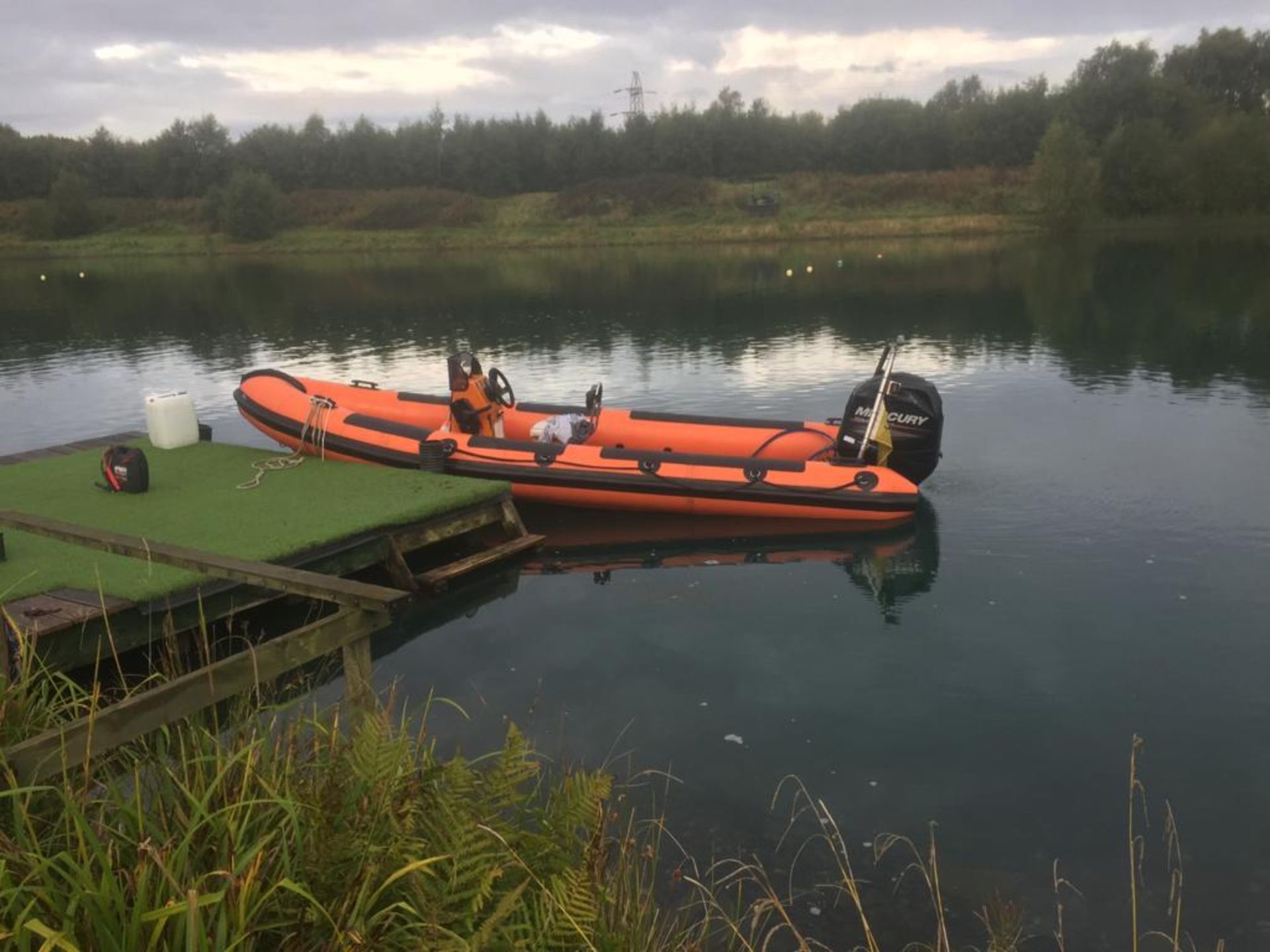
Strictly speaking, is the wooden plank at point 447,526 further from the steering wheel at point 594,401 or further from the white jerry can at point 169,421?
the white jerry can at point 169,421

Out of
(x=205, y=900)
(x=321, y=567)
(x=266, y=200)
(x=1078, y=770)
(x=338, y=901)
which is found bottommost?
(x=1078, y=770)

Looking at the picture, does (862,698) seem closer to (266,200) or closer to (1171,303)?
(1171,303)

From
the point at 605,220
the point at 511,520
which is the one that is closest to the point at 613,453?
the point at 511,520

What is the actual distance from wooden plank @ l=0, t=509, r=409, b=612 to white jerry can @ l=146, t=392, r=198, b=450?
573 cm

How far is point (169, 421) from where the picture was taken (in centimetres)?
970

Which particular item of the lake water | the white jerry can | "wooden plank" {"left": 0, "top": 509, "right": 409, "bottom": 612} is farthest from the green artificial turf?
"wooden plank" {"left": 0, "top": 509, "right": 409, "bottom": 612}

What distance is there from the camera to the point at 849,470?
8828mm

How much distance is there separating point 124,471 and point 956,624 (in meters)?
6.65

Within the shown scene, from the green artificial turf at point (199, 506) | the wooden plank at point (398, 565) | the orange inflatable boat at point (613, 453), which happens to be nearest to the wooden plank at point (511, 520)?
the green artificial turf at point (199, 506)

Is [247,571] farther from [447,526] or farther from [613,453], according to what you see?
[613,453]

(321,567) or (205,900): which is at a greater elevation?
(205,900)

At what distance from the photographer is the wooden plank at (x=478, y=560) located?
7.79 m

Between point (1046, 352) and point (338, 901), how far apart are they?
17.1m

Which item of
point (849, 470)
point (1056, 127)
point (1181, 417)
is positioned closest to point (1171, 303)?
point (1181, 417)
